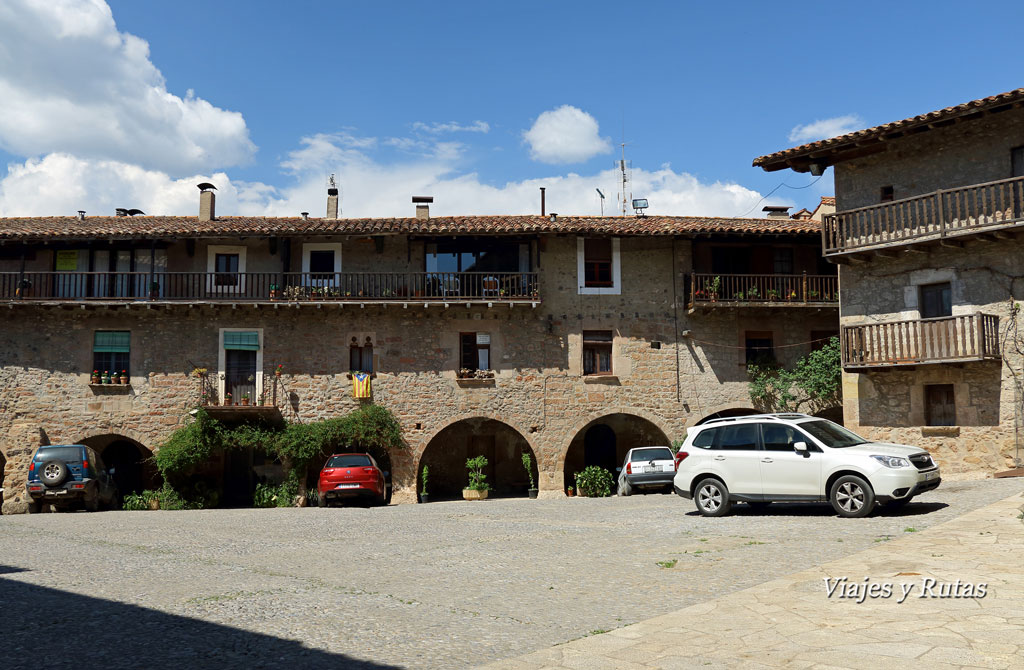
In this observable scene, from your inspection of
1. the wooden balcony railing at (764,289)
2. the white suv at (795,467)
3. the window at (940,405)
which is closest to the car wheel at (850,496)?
the white suv at (795,467)

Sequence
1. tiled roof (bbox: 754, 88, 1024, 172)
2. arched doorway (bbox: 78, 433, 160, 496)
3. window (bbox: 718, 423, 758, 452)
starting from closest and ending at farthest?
window (bbox: 718, 423, 758, 452) → tiled roof (bbox: 754, 88, 1024, 172) → arched doorway (bbox: 78, 433, 160, 496)

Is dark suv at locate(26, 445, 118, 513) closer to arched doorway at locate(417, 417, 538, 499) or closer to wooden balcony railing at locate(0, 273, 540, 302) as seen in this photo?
wooden balcony railing at locate(0, 273, 540, 302)

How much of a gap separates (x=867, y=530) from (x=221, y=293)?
21.2 metres

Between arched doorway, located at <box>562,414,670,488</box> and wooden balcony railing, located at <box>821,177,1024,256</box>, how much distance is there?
374 inches

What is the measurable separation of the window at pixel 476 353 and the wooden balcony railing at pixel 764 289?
6.47 metres

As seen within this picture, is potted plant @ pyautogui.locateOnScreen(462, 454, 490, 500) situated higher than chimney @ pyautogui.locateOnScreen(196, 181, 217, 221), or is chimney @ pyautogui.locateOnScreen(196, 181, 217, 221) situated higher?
chimney @ pyautogui.locateOnScreen(196, 181, 217, 221)

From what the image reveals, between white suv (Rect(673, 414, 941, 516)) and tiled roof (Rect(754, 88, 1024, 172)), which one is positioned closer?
white suv (Rect(673, 414, 941, 516))

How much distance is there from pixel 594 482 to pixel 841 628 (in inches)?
781

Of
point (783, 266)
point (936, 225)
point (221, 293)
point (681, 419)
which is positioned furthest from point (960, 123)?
point (221, 293)

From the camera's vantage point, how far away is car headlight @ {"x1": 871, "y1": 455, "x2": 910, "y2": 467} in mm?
12733

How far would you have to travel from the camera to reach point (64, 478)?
20.6m

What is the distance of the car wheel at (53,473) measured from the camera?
20.4m

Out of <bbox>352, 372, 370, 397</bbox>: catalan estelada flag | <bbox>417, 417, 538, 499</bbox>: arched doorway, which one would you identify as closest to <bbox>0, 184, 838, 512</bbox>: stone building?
<bbox>352, 372, 370, 397</bbox>: catalan estelada flag

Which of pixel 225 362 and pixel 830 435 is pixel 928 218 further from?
pixel 225 362
